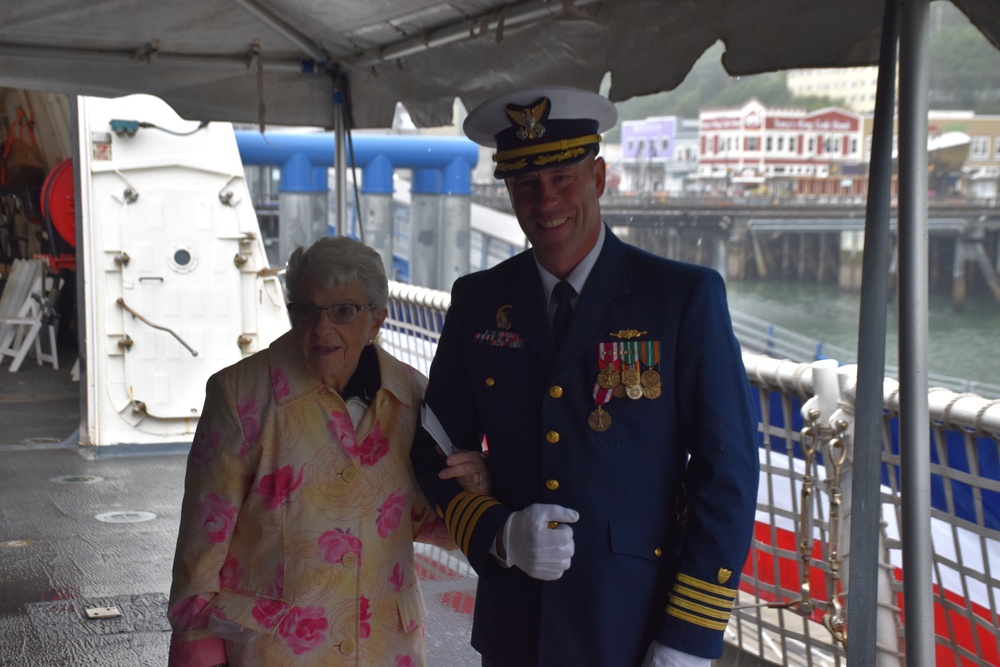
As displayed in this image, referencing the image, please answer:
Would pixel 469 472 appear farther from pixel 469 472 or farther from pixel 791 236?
pixel 791 236

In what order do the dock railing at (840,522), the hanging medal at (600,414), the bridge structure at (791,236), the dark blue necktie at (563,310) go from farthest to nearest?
the bridge structure at (791,236), the dock railing at (840,522), the dark blue necktie at (563,310), the hanging medal at (600,414)

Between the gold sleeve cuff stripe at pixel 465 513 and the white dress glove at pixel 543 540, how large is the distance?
4.3 inches

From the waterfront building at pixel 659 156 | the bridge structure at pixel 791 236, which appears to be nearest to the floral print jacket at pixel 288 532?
the bridge structure at pixel 791 236

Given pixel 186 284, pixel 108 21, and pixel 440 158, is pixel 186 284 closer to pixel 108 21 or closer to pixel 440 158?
pixel 108 21

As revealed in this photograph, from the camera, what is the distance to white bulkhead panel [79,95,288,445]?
23.7ft

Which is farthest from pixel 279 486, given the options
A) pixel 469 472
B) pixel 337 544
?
pixel 469 472

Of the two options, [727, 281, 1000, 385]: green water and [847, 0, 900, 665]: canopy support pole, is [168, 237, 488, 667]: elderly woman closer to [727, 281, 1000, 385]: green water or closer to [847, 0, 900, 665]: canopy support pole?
[847, 0, 900, 665]: canopy support pole

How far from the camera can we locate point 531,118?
2002 mm

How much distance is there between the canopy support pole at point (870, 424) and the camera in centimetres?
239

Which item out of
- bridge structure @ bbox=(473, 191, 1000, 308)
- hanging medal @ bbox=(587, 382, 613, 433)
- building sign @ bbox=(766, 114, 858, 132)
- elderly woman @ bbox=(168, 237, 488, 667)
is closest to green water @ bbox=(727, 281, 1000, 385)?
bridge structure @ bbox=(473, 191, 1000, 308)

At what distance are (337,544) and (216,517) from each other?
0.24m

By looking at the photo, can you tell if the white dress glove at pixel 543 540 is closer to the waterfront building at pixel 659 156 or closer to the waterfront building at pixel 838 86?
the waterfront building at pixel 659 156

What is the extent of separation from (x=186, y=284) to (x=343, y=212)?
244 cm

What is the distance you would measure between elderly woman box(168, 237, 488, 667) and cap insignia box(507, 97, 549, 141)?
443 mm
